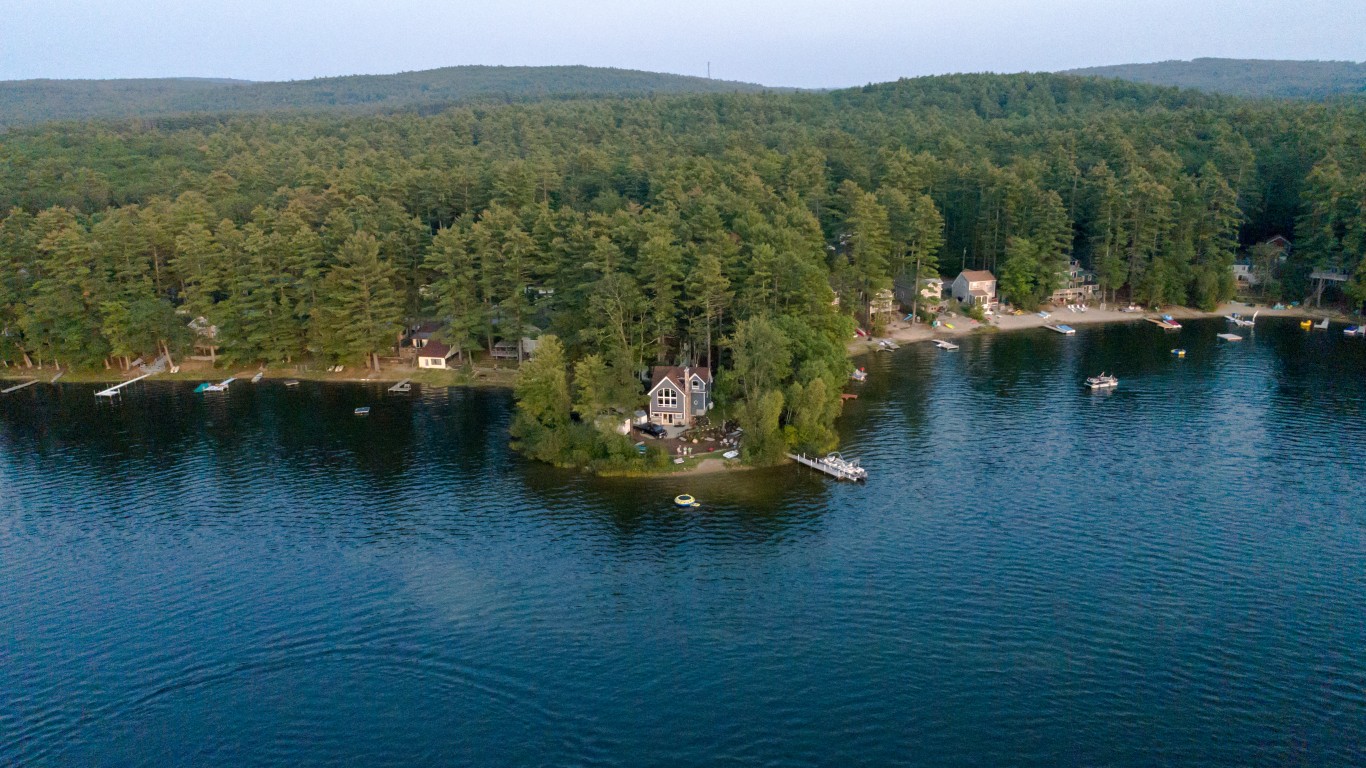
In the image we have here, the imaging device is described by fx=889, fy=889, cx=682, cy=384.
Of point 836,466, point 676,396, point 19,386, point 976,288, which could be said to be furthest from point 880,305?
point 19,386

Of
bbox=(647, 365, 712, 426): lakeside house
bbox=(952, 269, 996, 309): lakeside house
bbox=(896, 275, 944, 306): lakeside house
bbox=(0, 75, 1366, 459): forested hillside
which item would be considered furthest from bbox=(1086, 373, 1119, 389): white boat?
bbox=(647, 365, 712, 426): lakeside house

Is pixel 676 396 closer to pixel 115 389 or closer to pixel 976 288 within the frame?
pixel 115 389

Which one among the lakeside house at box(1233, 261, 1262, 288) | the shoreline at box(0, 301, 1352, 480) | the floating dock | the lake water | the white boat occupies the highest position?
the lakeside house at box(1233, 261, 1262, 288)

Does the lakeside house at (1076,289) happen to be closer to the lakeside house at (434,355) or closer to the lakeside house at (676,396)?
the lakeside house at (676,396)

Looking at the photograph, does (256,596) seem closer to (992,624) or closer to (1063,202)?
(992,624)

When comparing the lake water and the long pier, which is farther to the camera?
the long pier

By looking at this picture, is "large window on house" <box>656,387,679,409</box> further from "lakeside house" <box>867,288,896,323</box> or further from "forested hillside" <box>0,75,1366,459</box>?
"lakeside house" <box>867,288,896,323</box>

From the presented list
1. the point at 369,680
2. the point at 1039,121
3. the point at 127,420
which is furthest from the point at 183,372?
the point at 1039,121
